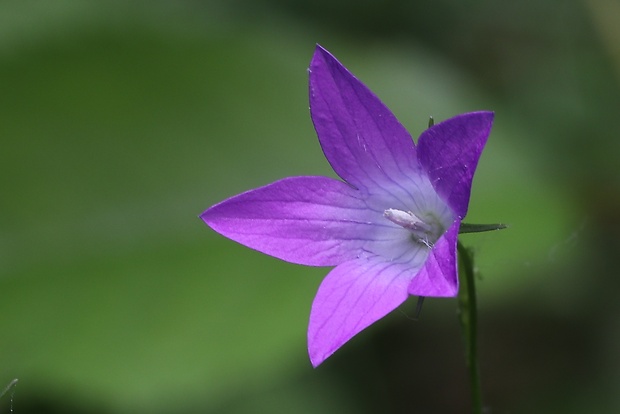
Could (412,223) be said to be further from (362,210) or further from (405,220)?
(362,210)

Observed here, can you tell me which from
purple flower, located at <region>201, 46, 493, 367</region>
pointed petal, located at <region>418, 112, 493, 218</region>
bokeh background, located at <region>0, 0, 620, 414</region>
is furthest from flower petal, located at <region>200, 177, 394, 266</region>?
bokeh background, located at <region>0, 0, 620, 414</region>

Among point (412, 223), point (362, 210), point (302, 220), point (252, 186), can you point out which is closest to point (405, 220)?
point (412, 223)

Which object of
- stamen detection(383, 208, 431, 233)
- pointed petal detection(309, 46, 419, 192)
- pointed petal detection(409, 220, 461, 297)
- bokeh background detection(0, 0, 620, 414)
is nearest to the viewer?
pointed petal detection(409, 220, 461, 297)

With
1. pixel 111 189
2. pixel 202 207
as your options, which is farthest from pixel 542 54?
pixel 111 189

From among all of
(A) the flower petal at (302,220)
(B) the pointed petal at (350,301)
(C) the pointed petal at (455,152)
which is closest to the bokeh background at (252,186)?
(A) the flower petal at (302,220)

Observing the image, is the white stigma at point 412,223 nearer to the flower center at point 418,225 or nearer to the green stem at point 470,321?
the flower center at point 418,225

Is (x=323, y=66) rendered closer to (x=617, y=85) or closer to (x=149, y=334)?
(x=149, y=334)

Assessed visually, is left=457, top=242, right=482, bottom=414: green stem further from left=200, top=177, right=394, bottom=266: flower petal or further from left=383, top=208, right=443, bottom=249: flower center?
left=200, top=177, right=394, bottom=266: flower petal
